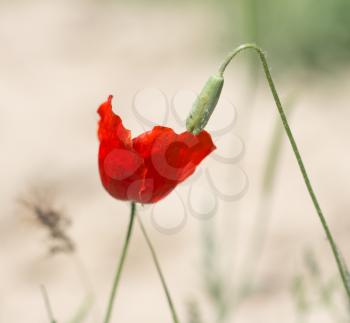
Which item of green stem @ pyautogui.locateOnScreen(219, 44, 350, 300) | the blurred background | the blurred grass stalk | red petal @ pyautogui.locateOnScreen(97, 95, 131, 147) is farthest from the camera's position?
the blurred background

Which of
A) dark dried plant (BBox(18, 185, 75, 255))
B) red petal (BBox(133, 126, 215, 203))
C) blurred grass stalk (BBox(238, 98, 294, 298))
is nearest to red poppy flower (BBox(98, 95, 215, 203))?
red petal (BBox(133, 126, 215, 203))

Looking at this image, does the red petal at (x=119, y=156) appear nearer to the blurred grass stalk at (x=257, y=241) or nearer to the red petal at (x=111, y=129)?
the red petal at (x=111, y=129)

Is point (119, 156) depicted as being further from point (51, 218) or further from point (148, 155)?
point (51, 218)

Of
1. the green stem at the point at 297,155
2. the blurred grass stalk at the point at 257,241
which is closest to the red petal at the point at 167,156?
the green stem at the point at 297,155

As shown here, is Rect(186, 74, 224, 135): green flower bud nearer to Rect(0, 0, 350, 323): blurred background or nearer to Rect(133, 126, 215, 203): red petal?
Rect(133, 126, 215, 203): red petal

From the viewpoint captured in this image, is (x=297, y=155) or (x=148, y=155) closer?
(x=297, y=155)

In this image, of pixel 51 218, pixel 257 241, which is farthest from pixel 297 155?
pixel 257 241
